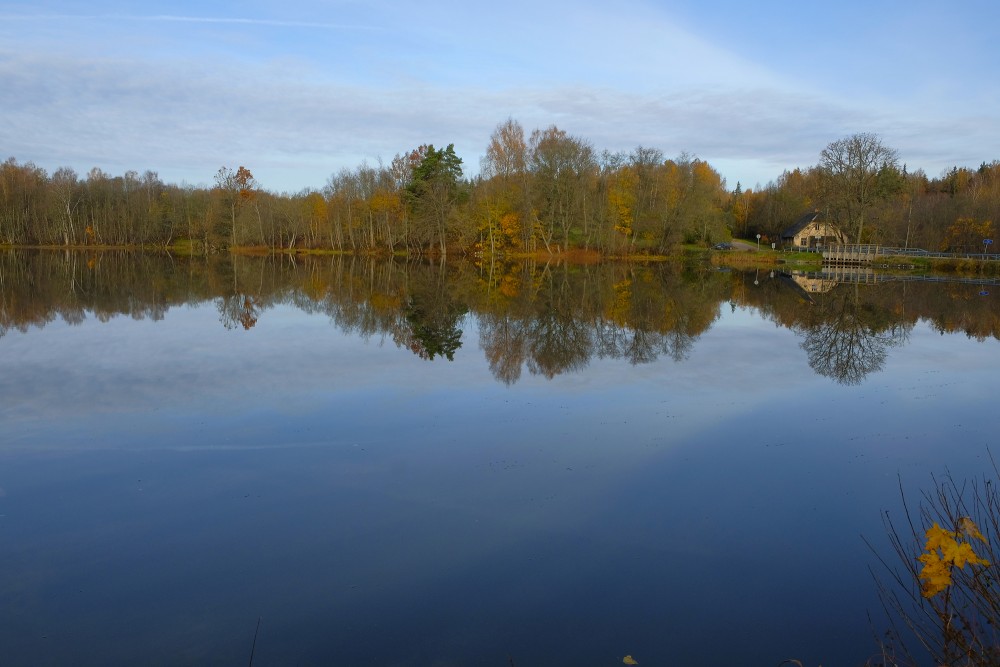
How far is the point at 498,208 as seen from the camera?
59.4 m

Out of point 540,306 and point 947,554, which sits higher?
point 540,306

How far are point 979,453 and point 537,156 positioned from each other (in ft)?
169

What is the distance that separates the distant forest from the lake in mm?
41059

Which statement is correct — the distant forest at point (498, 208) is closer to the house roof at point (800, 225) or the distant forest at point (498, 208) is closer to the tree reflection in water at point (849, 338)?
the house roof at point (800, 225)

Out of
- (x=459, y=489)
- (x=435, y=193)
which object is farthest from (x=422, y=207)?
(x=459, y=489)

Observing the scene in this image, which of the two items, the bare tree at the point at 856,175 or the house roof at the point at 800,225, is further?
the house roof at the point at 800,225

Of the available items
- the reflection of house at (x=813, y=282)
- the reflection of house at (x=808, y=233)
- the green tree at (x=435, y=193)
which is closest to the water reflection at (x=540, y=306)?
the reflection of house at (x=813, y=282)

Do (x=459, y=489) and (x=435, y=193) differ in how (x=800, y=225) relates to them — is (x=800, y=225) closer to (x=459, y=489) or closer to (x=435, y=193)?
(x=435, y=193)

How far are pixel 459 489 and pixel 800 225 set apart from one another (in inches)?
3177

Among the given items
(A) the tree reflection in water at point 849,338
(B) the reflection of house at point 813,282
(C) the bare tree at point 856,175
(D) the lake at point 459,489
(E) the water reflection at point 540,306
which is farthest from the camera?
(C) the bare tree at point 856,175

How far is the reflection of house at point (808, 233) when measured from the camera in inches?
2933

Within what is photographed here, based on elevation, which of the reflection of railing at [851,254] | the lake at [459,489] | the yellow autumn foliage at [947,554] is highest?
the reflection of railing at [851,254]

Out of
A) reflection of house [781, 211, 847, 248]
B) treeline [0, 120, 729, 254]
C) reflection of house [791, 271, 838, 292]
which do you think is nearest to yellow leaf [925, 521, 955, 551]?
reflection of house [791, 271, 838, 292]

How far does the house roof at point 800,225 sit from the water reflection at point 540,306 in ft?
130
